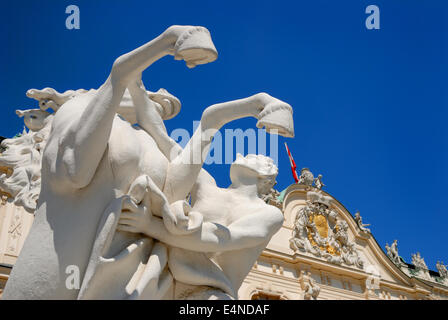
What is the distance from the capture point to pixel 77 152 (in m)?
1.76

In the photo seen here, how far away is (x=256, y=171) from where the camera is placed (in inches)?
90.6

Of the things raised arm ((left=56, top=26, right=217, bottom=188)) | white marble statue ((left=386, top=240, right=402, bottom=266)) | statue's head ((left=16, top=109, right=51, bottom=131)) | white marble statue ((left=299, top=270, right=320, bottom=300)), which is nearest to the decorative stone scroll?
white marble statue ((left=299, top=270, right=320, bottom=300))

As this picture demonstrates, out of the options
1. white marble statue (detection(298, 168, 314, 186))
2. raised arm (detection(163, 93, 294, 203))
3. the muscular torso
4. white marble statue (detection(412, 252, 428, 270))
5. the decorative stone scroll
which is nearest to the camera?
the muscular torso

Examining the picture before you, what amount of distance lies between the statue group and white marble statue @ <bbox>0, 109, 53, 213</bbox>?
884 millimetres

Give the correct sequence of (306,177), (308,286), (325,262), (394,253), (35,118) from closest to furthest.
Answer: (35,118)
(308,286)
(325,262)
(306,177)
(394,253)

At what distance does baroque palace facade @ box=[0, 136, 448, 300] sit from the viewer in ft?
50.2

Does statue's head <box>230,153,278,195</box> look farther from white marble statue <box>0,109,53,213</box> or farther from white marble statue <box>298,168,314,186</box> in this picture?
white marble statue <box>298,168,314,186</box>

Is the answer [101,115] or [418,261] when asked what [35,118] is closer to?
[101,115]

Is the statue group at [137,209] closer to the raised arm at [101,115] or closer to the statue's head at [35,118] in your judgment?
the raised arm at [101,115]

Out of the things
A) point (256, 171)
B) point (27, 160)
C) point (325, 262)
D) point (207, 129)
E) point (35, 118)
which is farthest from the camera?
point (325, 262)

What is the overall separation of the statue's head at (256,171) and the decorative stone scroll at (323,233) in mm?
14662

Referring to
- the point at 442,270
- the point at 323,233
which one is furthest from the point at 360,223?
the point at 442,270

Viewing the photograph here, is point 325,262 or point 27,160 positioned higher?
point 325,262

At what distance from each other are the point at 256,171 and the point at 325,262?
15.3m
